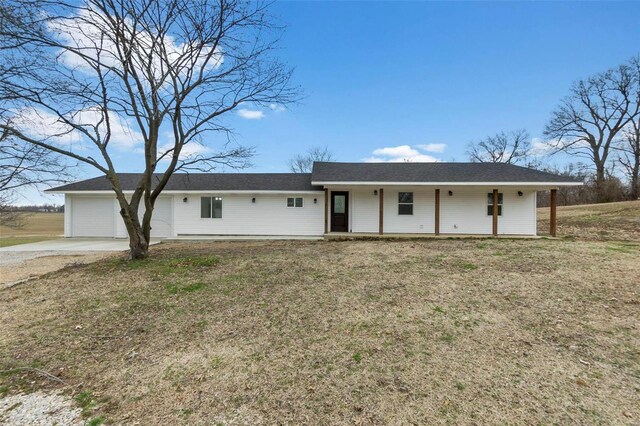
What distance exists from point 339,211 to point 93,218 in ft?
40.8

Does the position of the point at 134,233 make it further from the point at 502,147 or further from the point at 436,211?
the point at 502,147

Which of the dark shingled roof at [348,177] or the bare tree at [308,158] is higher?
the bare tree at [308,158]

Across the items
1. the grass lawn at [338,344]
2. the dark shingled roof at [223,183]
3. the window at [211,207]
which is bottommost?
the grass lawn at [338,344]

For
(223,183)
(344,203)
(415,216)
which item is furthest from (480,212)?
(223,183)

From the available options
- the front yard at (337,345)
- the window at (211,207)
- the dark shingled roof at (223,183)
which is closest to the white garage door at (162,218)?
the dark shingled roof at (223,183)

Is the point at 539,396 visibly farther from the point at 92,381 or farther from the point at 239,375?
the point at 92,381

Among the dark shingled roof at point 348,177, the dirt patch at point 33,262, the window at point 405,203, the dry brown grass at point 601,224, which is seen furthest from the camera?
the window at point 405,203

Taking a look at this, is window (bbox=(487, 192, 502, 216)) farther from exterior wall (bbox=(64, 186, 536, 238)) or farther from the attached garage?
the attached garage

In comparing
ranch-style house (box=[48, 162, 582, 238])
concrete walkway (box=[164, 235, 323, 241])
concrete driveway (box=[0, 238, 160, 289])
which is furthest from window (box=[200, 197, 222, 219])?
concrete driveway (box=[0, 238, 160, 289])

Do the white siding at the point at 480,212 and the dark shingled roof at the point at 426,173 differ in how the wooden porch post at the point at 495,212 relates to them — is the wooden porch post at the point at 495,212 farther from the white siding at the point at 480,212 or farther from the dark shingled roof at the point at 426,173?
the white siding at the point at 480,212

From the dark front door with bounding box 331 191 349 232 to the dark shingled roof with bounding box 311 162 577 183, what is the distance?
1149 mm

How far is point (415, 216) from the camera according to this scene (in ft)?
45.2

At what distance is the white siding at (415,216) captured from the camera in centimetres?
1372

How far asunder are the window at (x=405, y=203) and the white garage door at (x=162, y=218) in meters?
11.3
